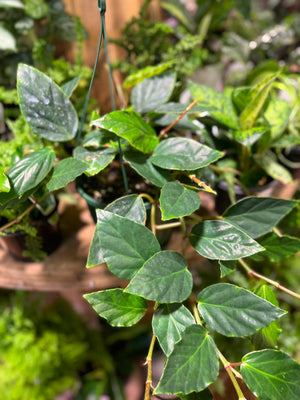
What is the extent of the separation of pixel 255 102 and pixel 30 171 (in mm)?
495

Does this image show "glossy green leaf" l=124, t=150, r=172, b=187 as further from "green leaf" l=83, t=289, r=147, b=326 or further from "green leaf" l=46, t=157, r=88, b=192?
"green leaf" l=83, t=289, r=147, b=326

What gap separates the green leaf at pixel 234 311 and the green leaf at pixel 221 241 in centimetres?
6

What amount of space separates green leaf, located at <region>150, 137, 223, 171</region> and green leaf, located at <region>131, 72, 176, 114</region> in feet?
0.51

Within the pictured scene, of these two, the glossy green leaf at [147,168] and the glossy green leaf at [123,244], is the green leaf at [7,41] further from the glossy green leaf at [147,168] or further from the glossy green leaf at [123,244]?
the glossy green leaf at [123,244]

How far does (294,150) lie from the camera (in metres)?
1.04

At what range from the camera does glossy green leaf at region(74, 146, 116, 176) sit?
66 cm

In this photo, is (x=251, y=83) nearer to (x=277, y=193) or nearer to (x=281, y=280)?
(x=277, y=193)

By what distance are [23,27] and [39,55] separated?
0.38 ft

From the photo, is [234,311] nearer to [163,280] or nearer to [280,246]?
[163,280]

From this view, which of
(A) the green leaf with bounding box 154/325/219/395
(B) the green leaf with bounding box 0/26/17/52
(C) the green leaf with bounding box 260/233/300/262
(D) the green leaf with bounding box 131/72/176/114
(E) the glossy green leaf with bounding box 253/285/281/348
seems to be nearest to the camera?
(A) the green leaf with bounding box 154/325/219/395

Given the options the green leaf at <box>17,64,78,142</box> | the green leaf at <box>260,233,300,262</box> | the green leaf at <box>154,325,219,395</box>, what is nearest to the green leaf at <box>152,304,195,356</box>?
the green leaf at <box>154,325,219,395</box>

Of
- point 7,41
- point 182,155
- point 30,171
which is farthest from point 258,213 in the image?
point 7,41

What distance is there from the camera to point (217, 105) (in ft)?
2.84

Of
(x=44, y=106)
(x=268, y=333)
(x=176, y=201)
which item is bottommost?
(x=268, y=333)
